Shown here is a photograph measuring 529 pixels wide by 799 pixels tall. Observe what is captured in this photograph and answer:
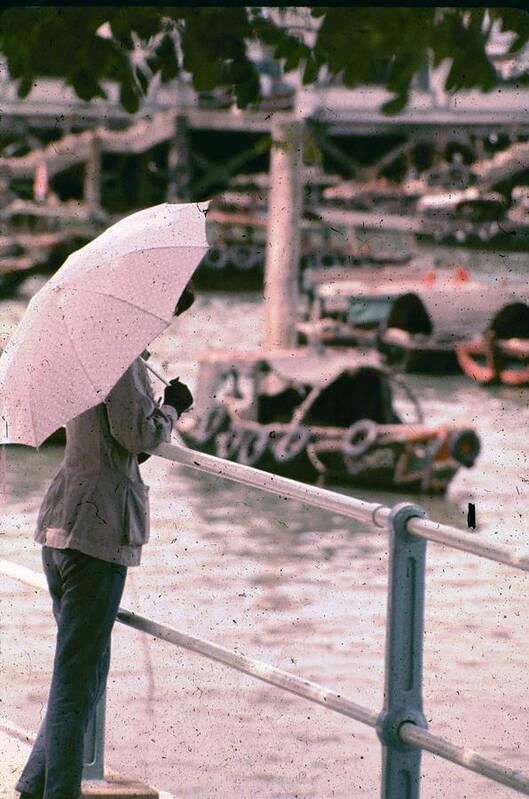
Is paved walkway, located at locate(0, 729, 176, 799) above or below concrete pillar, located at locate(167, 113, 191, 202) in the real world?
above

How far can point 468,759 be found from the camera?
10.5 ft

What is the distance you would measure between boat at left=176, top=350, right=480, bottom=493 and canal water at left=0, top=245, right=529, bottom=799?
0.46m

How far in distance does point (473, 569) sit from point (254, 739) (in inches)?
270

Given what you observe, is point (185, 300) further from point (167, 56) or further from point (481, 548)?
point (167, 56)

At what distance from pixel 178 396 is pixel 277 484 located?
1.30 ft

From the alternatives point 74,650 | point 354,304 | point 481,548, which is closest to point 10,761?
point 74,650

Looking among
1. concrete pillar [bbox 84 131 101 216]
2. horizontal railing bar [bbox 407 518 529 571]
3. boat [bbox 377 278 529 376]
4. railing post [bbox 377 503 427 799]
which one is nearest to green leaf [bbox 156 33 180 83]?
railing post [bbox 377 503 427 799]

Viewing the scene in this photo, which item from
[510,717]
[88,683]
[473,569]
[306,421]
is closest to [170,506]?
[306,421]

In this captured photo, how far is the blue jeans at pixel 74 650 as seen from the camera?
11.9 feet

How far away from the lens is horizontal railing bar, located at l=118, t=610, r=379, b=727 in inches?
134

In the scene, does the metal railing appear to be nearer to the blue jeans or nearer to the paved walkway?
the blue jeans

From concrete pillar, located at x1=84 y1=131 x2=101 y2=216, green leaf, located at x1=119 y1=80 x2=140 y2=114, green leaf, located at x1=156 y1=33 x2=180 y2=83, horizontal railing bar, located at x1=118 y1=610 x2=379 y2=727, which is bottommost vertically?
concrete pillar, located at x1=84 y1=131 x2=101 y2=216

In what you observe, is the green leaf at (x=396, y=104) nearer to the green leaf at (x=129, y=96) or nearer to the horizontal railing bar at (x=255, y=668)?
the green leaf at (x=129, y=96)

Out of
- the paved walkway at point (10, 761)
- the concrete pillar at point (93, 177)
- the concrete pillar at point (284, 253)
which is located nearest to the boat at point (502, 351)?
the concrete pillar at point (284, 253)
